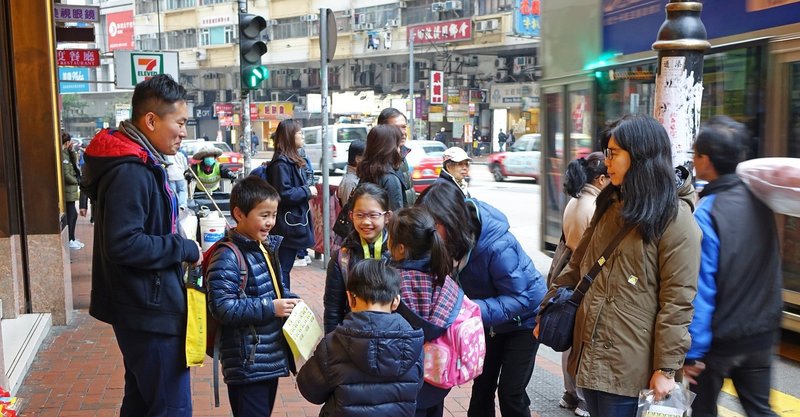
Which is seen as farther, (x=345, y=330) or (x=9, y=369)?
(x=9, y=369)

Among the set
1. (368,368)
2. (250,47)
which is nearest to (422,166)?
(250,47)

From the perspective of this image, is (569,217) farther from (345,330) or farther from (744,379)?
(345,330)

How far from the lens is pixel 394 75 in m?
45.3

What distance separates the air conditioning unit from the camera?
38.7 metres

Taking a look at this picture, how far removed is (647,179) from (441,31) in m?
37.3

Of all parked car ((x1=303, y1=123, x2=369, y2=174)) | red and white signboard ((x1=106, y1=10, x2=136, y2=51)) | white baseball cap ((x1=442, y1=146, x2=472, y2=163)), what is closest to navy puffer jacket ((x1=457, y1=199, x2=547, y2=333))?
white baseball cap ((x1=442, y1=146, x2=472, y2=163))

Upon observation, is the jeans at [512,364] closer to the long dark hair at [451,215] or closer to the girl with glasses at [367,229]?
the long dark hair at [451,215]

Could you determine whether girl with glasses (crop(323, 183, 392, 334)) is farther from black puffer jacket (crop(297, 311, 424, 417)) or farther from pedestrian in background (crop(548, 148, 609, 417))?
pedestrian in background (crop(548, 148, 609, 417))

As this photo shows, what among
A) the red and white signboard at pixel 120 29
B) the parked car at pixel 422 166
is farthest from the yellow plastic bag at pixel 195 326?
the red and white signboard at pixel 120 29

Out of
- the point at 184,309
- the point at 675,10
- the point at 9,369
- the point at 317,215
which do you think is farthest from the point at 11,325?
the point at 675,10

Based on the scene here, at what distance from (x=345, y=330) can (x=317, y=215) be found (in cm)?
769

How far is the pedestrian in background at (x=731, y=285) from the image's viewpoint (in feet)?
9.91

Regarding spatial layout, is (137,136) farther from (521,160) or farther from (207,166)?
(521,160)

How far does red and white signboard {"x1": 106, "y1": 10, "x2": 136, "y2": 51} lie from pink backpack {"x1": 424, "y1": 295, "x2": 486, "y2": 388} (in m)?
33.7
